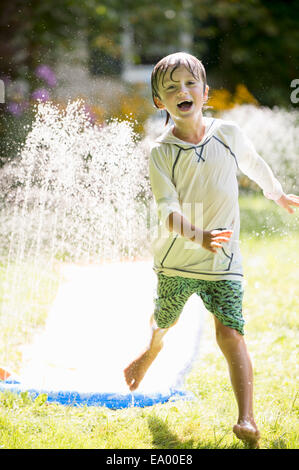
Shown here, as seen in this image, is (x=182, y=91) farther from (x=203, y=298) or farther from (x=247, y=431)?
(x=247, y=431)

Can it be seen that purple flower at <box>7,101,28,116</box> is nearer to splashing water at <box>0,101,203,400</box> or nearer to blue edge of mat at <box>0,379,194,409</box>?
splashing water at <box>0,101,203,400</box>

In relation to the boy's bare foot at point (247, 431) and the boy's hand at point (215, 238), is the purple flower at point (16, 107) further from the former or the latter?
the boy's bare foot at point (247, 431)

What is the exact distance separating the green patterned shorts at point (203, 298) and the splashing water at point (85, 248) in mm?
400

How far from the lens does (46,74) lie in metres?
7.64

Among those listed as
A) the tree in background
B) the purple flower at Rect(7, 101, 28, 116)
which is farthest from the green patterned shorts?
the tree in background

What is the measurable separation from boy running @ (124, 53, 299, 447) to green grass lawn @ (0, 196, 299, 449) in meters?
0.21

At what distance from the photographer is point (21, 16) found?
821 cm

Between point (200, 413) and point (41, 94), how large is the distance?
17.0 ft

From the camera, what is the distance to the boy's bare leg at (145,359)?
221cm

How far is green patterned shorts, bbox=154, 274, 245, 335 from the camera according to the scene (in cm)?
198

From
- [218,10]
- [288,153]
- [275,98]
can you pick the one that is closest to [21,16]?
[218,10]

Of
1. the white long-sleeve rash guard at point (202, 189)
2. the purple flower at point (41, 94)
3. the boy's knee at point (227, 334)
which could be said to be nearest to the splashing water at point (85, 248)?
the boy's knee at point (227, 334)

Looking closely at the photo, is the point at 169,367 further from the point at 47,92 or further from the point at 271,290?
the point at 47,92

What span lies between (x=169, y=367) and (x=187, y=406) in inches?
14.3
